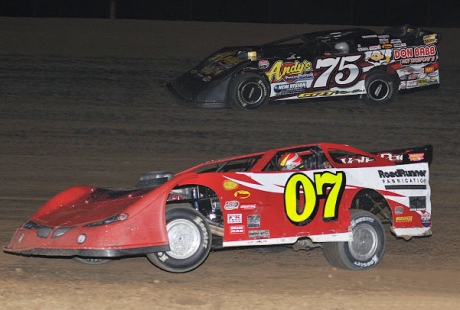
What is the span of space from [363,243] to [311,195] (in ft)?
2.13

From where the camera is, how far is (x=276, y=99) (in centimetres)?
1420

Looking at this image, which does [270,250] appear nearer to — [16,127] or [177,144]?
[177,144]

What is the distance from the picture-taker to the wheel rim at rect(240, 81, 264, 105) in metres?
13.9

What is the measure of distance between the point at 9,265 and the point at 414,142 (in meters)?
7.30

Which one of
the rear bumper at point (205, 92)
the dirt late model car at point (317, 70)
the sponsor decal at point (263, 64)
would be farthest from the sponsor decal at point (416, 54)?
the rear bumper at point (205, 92)

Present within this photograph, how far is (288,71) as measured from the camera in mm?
13938

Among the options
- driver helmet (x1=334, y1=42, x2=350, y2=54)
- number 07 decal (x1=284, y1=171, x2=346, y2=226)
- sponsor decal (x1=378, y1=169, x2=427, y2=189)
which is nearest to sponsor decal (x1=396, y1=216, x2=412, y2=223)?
sponsor decal (x1=378, y1=169, x2=427, y2=189)

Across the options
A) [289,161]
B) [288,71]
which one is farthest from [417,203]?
[288,71]

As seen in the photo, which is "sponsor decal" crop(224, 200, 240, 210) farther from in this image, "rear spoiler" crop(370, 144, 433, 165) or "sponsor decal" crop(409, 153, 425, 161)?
"sponsor decal" crop(409, 153, 425, 161)

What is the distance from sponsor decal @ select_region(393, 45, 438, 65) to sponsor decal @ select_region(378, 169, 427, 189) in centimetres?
701

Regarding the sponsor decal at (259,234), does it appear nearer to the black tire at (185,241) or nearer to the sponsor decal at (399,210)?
the black tire at (185,241)

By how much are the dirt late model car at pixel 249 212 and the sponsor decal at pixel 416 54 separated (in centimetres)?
690

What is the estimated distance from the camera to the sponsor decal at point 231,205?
22.5 feet

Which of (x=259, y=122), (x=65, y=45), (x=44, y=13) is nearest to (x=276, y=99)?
(x=259, y=122)
